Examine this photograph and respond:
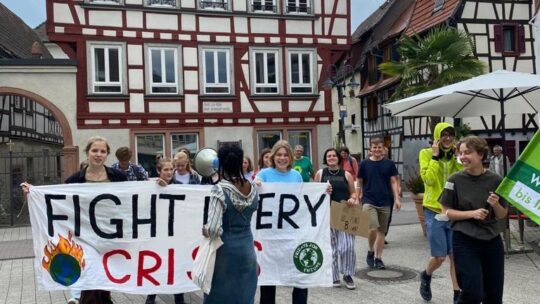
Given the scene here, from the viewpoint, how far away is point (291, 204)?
19.0 ft

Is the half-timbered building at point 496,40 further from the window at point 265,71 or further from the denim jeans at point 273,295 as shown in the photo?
the denim jeans at point 273,295

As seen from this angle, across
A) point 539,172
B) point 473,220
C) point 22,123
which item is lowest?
point 473,220

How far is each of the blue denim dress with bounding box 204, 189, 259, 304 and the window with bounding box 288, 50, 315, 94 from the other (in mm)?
17739

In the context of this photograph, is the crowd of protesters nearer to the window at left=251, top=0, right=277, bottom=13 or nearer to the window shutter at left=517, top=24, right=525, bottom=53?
the window at left=251, top=0, right=277, bottom=13

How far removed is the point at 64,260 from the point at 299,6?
59.5 ft

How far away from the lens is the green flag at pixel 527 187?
416 cm

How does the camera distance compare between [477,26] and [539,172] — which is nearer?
[539,172]

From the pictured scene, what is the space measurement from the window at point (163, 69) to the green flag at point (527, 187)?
1698 centimetres

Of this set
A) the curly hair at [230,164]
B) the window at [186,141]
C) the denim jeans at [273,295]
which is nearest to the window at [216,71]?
the window at [186,141]

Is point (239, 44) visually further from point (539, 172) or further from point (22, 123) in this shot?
point (539, 172)

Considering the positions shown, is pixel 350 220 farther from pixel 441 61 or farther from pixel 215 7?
pixel 215 7

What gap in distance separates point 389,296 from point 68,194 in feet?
12.3

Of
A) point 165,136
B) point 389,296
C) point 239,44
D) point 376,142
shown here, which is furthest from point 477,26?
point 389,296

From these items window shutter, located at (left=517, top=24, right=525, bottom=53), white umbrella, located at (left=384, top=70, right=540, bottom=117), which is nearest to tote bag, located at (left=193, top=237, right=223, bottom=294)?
white umbrella, located at (left=384, top=70, right=540, bottom=117)
